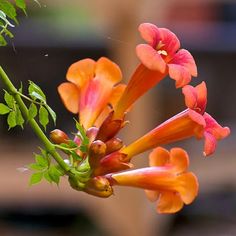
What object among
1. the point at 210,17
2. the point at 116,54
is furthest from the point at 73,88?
the point at 210,17

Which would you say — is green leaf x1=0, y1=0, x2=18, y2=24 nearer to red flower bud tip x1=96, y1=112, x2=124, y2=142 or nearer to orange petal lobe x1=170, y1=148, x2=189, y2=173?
red flower bud tip x1=96, y1=112, x2=124, y2=142

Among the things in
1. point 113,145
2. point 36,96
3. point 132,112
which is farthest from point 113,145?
point 132,112

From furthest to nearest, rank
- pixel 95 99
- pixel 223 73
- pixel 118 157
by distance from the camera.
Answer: pixel 223 73 → pixel 95 99 → pixel 118 157

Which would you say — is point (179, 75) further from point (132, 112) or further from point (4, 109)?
point (132, 112)

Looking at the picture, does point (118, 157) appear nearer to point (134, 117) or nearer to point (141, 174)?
point (141, 174)

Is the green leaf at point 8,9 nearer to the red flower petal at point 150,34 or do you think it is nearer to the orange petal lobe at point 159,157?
the red flower petal at point 150,34

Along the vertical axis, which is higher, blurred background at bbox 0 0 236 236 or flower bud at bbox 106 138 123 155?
flower bud at bbox 106 138 123 155

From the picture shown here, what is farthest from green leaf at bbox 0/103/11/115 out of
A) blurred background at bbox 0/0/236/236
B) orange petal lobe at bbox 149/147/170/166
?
blurred background at bbox 0/0/236/236

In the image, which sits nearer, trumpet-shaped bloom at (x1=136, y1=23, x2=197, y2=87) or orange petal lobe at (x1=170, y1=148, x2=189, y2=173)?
trumpet-shaped bloom at (x1=136, y1=23, x2=197, y2=87)
